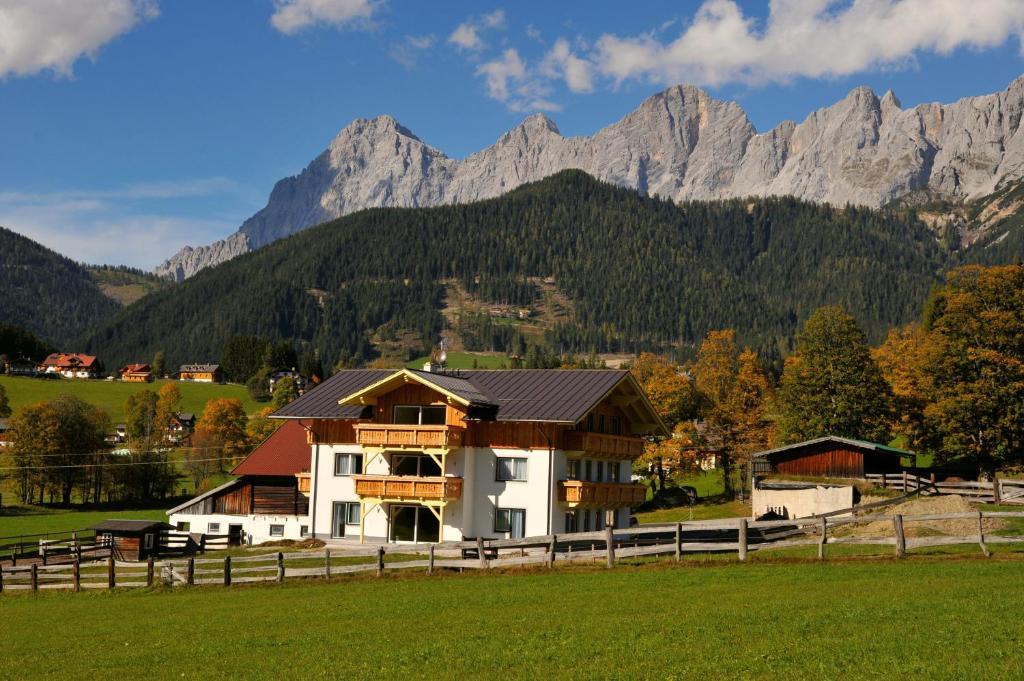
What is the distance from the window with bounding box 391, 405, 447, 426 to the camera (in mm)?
55375

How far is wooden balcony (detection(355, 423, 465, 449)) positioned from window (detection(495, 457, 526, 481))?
242 centimetres

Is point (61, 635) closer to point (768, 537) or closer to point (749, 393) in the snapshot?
point (768, 537)

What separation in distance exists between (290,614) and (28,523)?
67855mm

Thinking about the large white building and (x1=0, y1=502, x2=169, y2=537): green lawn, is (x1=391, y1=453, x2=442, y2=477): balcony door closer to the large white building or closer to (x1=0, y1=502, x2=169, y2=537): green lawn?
the large white building

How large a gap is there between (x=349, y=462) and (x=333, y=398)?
156 inches

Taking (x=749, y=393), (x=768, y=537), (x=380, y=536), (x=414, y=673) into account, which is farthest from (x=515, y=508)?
(x=749, y=393)

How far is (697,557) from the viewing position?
37.1m

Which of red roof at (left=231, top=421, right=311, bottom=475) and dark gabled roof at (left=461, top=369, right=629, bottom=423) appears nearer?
dark gabled roof at (left=461, top=369, right=629, bottom=423)

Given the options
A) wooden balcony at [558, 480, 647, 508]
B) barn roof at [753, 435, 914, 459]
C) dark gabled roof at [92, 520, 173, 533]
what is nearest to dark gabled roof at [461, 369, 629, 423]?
wooden balcony at [558, 480, 647, 508]

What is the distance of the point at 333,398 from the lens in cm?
5909

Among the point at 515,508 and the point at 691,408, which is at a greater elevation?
the point at 691,408

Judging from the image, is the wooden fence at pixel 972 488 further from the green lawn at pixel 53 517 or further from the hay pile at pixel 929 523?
the green lawn at pixel 53 517

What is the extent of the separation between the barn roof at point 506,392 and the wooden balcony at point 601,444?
5.43 ft

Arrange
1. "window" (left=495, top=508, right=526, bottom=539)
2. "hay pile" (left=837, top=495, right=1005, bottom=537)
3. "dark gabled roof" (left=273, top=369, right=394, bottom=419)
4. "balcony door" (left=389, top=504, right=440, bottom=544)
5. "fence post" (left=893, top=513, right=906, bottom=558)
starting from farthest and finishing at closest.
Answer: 1. "dark gabled roof" (left=273, top=369, right=394, bottom=419)
2. "balcony door" (left=389, top=504, right=440, bottom=544)
3. "window" (left=495, top=508, right=526, bottom=539)
4. "hay pile" (left=837, top=495, right=1005, bottom=537)
5. "fence post" (left=893, top=513, right=906, bottom=558)
